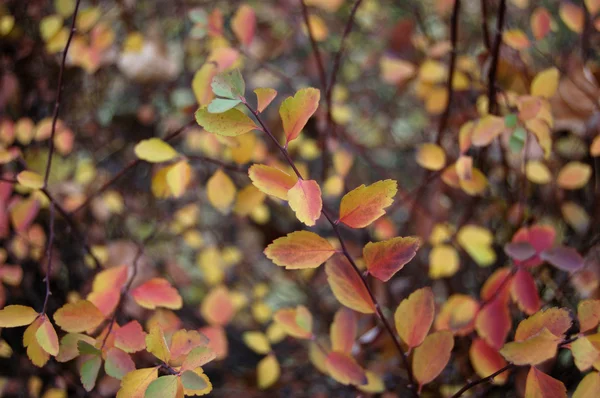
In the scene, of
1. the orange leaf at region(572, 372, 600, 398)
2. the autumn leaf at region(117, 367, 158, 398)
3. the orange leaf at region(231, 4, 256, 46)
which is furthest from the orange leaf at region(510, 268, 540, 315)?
the orange leaf at region(231, 4, 256, 46)

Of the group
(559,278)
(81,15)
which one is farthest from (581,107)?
(81,15)

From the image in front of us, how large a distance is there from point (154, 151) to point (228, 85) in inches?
8.2

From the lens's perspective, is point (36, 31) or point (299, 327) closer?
point (299, 327)

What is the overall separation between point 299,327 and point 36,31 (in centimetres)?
102

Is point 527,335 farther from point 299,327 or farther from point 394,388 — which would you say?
point 394,388

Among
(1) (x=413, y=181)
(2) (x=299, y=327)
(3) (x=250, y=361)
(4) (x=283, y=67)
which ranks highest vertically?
(2) (x=299, y=327)

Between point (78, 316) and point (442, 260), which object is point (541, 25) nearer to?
point (442, 260)

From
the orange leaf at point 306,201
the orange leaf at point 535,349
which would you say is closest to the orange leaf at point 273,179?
the orange leaf at point 306,201

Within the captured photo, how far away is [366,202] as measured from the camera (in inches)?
20.1

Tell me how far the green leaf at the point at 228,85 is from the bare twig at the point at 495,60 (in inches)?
17.9

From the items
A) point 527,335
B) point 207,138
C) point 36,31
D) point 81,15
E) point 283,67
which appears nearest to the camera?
point 527,335

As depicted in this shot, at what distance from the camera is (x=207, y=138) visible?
1.06 metres

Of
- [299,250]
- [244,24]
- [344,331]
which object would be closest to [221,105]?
[299,250]

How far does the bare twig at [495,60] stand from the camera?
2.56 feet
